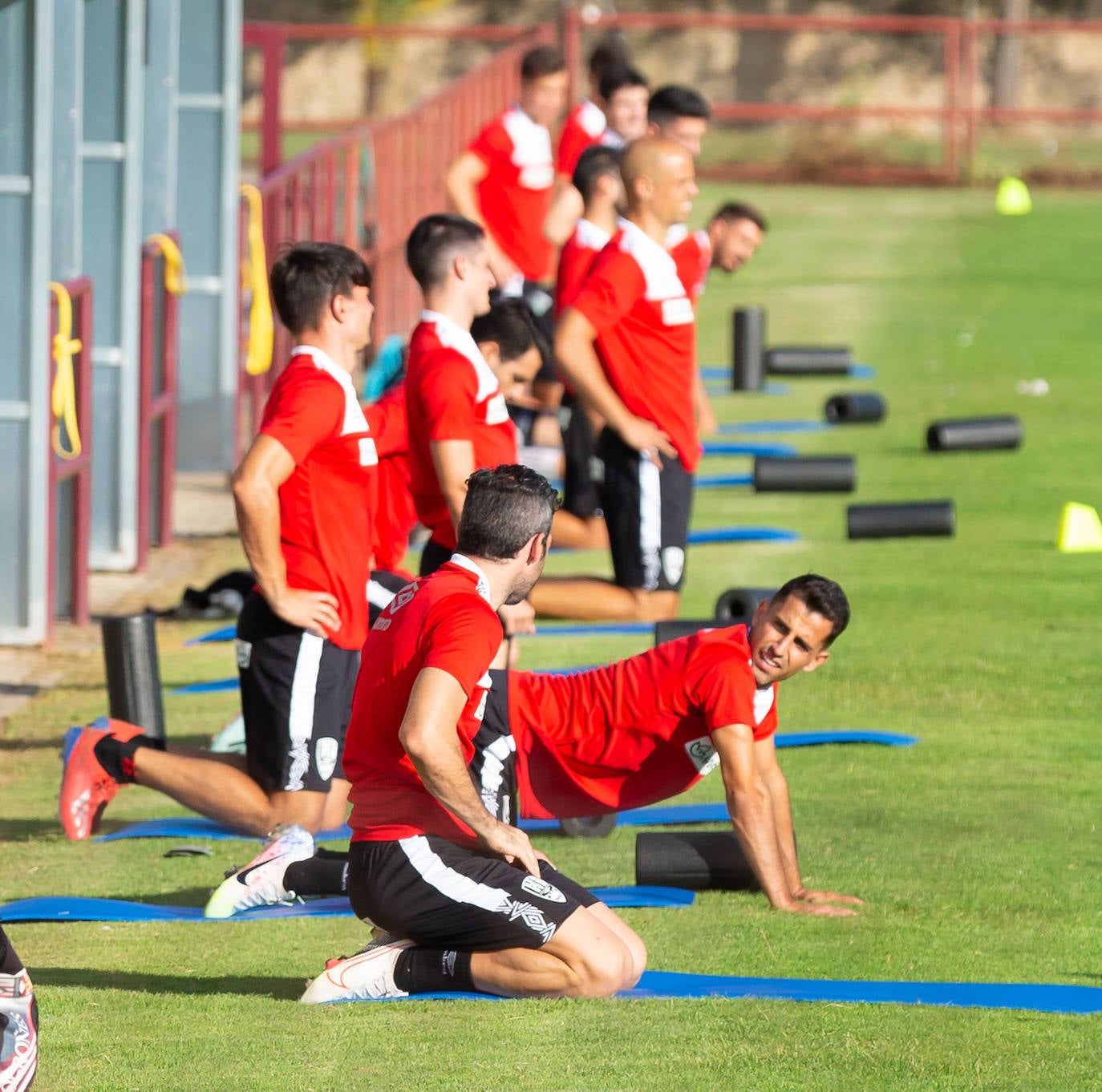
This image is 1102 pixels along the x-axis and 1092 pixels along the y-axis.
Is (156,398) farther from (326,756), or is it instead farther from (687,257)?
(326,756)

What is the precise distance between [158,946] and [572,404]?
6.46m

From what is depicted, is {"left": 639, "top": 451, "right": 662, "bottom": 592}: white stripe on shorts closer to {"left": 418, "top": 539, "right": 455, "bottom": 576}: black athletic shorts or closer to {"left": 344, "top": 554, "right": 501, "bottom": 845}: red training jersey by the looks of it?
{"left": 418, "top": 539, "right": 455, "bottom": 576}: black athletic shorts

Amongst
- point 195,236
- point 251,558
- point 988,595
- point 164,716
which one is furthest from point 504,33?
point 251,558

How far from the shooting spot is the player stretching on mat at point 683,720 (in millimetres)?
6359

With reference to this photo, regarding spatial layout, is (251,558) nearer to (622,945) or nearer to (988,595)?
(622,945)

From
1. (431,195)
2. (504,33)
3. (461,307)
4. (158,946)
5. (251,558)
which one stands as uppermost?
(504,33)

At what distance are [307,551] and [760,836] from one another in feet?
5.56

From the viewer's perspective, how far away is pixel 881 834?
23.6ft

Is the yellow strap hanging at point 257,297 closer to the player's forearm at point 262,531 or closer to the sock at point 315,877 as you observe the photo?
the player's forearm at point 262,531

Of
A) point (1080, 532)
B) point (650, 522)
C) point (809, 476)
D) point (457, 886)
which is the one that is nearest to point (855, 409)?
point (809, 476)

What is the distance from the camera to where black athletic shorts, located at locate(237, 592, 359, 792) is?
6879 millimetres

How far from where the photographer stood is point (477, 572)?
531 cm

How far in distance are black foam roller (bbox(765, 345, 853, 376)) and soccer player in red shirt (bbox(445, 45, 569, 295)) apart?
3150 mm

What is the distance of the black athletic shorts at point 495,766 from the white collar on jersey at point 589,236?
18.4 ft
